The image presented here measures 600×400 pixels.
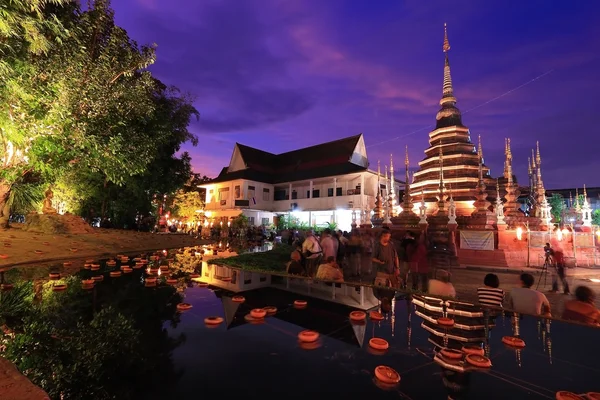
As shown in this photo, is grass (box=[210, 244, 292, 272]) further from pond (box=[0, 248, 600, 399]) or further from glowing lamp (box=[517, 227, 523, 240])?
glowing lamp (box=[517, 227, 523, 240])

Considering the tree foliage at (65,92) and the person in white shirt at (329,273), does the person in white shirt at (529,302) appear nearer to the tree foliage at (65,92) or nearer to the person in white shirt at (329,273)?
the person in white shirt at (329,273)

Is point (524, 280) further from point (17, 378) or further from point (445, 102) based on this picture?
point (445, 102)

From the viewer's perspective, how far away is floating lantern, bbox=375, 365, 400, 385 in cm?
302

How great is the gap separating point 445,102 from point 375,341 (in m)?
27.3

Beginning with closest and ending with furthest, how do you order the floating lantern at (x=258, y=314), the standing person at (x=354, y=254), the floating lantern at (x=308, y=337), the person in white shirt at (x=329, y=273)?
1. the floating lantern at (x=308, y=337)
2. the floating lantern at (x=258, y=314)
3. the person in white shirt at (x=329, y=273)
4. the standing person at (x=354, y=254)

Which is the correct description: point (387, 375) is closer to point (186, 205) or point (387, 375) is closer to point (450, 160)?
point (450, 160)

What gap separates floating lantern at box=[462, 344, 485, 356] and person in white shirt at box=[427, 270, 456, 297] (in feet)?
7.16

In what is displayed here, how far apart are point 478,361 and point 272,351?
2.43 m

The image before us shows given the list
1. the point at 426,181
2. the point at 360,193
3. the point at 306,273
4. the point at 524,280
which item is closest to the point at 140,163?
the point at 306,273

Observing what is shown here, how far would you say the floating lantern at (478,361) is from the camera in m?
3.30

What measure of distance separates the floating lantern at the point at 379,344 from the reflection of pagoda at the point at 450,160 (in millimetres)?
20322

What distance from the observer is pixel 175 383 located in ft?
9.87

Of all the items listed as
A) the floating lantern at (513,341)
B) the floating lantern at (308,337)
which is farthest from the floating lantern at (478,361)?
the floating lantern at (308,337)

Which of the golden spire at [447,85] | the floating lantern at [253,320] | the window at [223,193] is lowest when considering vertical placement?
the floating lantern at [253,320]
